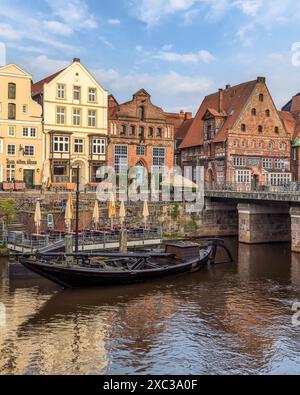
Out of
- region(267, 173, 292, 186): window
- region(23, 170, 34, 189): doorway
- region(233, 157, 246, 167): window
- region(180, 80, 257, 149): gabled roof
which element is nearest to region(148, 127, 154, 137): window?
region(180, 80, 257, 149): gabled roof

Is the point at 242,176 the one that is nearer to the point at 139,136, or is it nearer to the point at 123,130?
the point at 139,136

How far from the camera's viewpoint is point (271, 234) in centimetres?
4994

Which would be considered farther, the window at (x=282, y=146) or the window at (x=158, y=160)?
the window at (x=282, y=146)

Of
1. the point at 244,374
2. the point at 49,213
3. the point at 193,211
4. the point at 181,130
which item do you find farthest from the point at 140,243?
the point at 181,130

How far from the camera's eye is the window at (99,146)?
62400 mm

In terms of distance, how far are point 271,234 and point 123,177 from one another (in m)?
21.0

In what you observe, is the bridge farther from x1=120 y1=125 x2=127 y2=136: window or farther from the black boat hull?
the black boat hull

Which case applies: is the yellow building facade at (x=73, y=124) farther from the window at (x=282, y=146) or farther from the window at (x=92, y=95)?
the window at (x=282, y=146)

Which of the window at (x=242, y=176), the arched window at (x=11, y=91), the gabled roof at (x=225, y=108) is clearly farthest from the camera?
the gabled roof at (x=225, y=108)

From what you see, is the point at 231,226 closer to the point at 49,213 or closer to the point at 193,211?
the point at 193,211

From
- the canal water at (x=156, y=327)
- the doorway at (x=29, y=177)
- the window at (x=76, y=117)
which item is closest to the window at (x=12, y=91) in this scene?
the window at (x=76, y=117)

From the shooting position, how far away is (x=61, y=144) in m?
60.3

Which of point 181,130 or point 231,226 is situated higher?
point 181,130

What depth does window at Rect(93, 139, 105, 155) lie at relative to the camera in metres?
62.4
